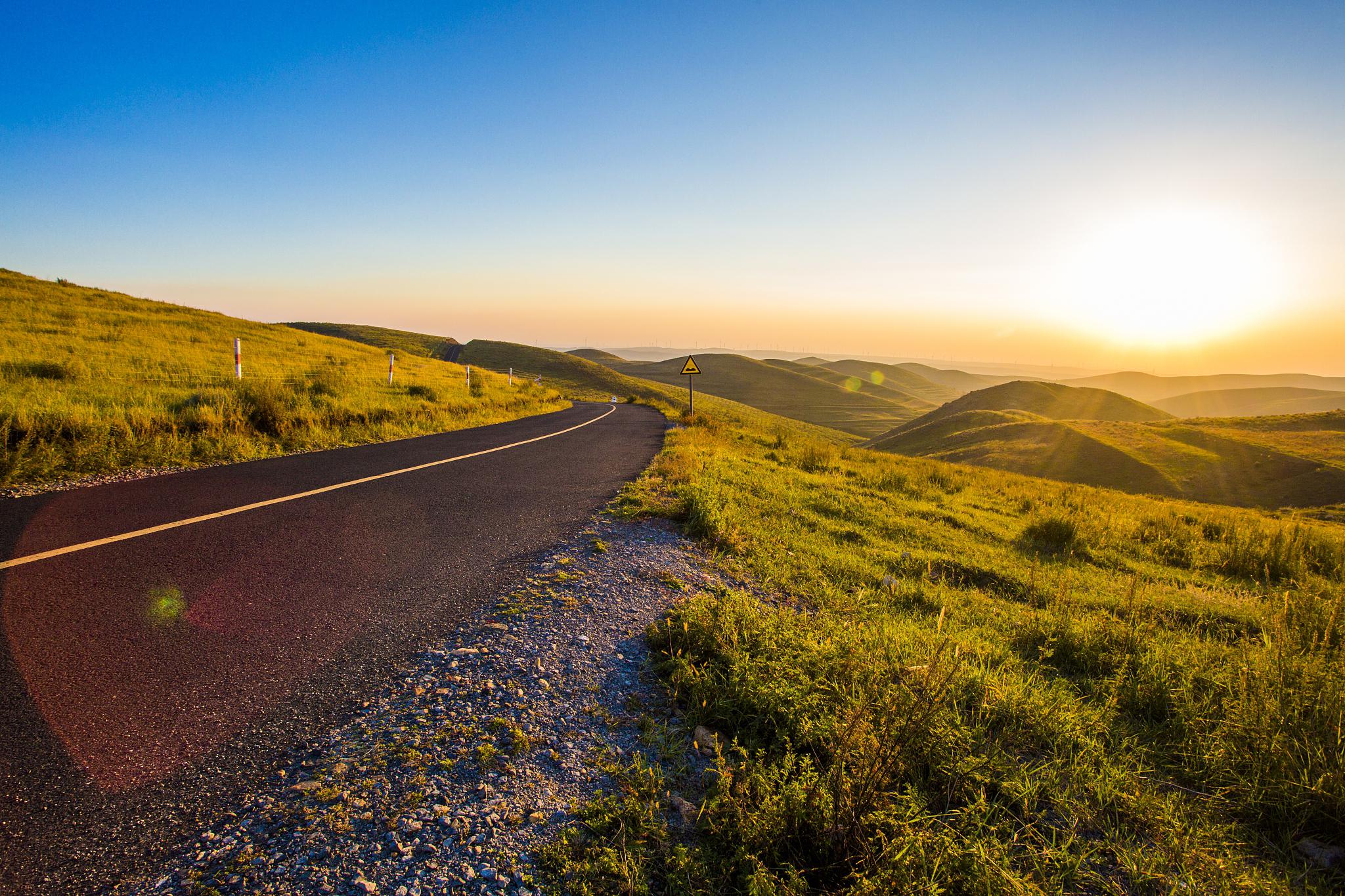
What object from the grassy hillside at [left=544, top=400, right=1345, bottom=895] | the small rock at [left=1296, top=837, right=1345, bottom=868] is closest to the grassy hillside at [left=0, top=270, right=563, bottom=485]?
the grassy hillside at [left=544, top=400, right=1345, bottom=895]

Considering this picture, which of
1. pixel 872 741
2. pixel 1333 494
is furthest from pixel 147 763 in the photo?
pixel 1333 494

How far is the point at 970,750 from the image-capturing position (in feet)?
9.91

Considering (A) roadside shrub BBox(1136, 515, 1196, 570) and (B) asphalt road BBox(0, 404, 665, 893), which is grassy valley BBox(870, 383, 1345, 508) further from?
(B) asphalt road BBox(0, 404, 665, 893)

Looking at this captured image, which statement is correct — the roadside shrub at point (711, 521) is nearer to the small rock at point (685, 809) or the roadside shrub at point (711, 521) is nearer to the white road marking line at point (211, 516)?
the small rock at point (685, 809)

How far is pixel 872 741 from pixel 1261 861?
191cm

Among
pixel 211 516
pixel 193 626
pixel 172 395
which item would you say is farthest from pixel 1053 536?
pixel 172 395

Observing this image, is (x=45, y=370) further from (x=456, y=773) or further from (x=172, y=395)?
(x=456, y=773)

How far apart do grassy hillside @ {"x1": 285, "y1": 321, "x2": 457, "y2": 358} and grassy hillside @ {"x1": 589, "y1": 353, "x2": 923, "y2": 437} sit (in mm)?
54750

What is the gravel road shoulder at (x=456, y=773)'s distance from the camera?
1986 mm

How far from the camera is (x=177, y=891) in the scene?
1868mm

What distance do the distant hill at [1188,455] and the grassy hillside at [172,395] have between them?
3765 centimetres

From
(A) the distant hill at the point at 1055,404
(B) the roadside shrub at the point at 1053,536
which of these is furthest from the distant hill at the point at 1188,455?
(A) the distant hill at the point at 1055,404

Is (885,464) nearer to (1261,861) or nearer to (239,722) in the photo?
(1261,861)

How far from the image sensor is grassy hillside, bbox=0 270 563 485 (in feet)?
26.2
